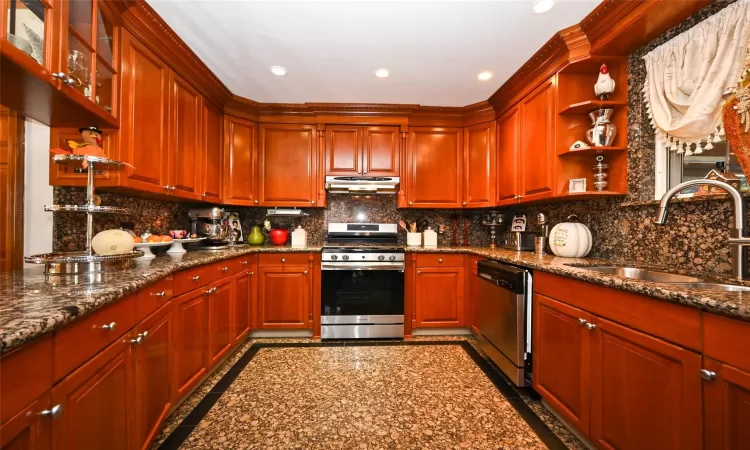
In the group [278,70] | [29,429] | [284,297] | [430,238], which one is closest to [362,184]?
[430,238]

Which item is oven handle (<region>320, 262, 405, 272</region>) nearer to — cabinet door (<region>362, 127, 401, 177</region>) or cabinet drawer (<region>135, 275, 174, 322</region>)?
cabinet door (<region>362, 127, 401, 177</region>)

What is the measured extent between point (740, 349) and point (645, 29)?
1823 mm

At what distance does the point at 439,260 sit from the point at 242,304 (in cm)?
192

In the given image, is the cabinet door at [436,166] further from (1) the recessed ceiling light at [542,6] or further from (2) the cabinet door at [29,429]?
(2) the cabinet door at [29,429]

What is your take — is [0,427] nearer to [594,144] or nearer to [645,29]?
[594,144]

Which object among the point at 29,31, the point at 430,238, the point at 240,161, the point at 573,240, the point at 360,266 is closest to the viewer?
the point at 29,31

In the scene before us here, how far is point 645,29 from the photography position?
1.70m

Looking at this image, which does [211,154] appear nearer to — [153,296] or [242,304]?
[242,304]

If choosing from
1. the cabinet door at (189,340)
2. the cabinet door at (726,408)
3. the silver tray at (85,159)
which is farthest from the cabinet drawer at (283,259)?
the cabinet door at (726,408)

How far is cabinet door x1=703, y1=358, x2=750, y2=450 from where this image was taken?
0.85m

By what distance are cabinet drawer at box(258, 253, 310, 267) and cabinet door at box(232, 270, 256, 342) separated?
15 centimetres

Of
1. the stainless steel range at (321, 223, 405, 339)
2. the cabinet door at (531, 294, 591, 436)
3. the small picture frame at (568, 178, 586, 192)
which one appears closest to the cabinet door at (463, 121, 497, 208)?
the small picture frame at (568, 178, 586, 192)

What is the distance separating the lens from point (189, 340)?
1785 mm

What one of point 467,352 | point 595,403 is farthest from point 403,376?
point 595,403
